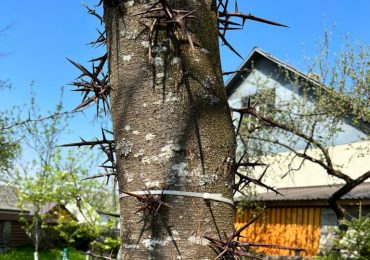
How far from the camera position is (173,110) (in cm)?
176

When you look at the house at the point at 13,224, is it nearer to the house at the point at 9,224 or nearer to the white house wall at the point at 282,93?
the house at the point at 9,224

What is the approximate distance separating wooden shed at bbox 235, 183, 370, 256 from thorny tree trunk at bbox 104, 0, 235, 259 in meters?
14.0

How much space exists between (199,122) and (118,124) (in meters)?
0.32

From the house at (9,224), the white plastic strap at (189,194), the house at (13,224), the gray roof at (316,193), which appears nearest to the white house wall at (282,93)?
the gray roof at (316,193)

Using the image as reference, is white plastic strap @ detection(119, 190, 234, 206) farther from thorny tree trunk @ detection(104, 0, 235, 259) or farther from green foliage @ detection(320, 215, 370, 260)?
green foliage @ detection(320, 215, 370, 260)

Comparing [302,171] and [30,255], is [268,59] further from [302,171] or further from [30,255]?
[30,255]

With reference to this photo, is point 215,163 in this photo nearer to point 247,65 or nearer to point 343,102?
point 343,102

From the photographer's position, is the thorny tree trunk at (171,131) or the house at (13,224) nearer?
the thorny tree trunk at (171,131)

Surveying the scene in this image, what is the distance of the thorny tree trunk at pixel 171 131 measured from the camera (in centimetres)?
167

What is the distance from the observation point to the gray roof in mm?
15164

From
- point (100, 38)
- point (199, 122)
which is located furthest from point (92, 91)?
point (199, 122)

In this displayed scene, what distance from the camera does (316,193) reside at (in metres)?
16.9

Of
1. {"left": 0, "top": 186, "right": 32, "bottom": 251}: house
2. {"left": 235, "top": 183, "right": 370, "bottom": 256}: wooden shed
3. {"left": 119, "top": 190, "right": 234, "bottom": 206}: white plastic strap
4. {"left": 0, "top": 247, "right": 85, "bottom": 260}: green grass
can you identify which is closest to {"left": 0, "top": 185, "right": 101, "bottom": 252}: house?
{"left": 0, "top": 186, "right": 32, "bottom": 251}: house

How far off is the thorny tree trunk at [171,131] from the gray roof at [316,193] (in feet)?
46.0
